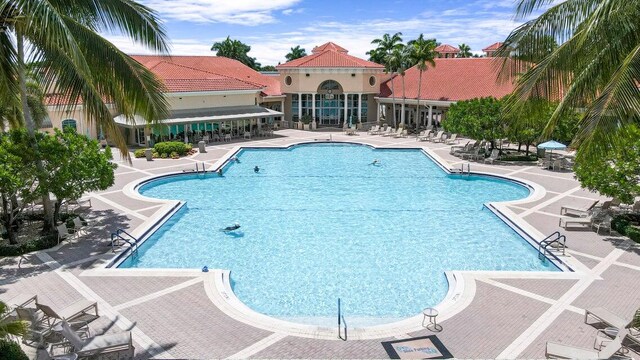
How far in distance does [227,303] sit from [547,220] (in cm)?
1345

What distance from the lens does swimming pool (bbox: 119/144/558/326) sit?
13836 mm

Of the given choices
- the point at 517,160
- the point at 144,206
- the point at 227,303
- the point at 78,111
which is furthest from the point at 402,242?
the point at 78,111

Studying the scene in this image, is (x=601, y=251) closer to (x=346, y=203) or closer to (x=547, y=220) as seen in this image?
(x=547, y=220)

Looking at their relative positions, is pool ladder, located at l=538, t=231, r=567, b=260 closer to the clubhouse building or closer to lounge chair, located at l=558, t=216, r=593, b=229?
lounge chair, located at l=558, t=216, r=593, b=229

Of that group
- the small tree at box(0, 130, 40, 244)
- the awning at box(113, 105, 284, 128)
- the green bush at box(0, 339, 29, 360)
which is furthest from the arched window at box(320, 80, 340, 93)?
the green bush at box(0, 339, 29, 360)

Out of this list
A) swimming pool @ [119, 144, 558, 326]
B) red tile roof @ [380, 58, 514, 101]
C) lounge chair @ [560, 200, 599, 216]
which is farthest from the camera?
red tile roof @ [380, 58, 514, 101]

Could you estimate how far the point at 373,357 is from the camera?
9789mm

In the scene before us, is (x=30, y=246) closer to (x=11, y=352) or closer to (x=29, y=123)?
(x=29, y=123)

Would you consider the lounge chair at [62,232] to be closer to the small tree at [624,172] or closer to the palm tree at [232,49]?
the small tree at [624,172]

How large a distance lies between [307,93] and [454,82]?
14.6 meters

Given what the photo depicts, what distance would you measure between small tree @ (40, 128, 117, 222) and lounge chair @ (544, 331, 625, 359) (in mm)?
15018

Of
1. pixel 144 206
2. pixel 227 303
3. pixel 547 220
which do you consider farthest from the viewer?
pixel 144 206

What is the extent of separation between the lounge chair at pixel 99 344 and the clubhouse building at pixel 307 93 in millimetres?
29042

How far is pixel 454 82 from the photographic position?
44.9 metres
